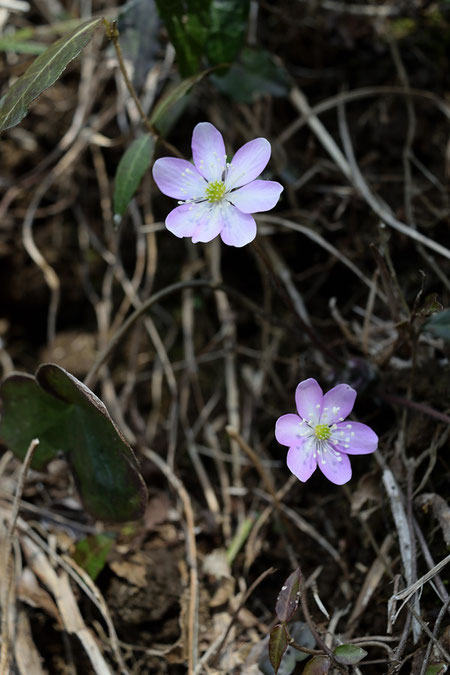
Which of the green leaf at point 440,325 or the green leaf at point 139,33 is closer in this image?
the green leaf at point 440,325

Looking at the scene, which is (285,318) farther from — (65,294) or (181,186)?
(65,294)

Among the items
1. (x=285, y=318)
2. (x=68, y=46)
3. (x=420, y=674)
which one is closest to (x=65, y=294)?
(x=285, y=318)

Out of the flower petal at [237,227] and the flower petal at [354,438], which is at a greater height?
the flower petal at [237,227]

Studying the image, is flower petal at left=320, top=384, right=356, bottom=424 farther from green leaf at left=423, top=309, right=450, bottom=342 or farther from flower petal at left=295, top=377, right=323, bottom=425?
green leaf at left=423, top=309, right=450, bottom=342

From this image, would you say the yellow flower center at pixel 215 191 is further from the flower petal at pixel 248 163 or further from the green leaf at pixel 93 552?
the green leaf at pixel 93 552

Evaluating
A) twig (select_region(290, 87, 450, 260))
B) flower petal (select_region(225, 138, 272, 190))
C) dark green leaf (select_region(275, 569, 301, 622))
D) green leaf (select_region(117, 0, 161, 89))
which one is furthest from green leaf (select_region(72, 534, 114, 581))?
green leaf (select_region(117, 0, 161, 89))

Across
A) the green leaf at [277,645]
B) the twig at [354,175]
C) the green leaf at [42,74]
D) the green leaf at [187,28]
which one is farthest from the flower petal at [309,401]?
the green leaf at [187,28]
